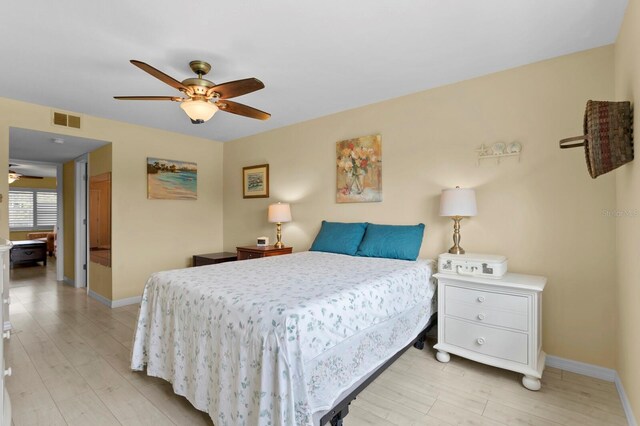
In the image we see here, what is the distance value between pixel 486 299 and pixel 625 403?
91cm

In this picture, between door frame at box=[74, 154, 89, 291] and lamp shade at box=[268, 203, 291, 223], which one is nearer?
lamp shade at box=[268, 203, 291, 223]

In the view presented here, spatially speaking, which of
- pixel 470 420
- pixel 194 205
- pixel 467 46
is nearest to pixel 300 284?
pixel 470 420

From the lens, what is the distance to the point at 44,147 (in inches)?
175

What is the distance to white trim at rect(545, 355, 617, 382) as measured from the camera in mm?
2252

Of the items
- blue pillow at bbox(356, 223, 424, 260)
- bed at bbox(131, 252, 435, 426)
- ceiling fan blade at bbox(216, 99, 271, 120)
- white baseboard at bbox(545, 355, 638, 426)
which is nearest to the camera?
bed at bbox(131, 252, 435, 426)

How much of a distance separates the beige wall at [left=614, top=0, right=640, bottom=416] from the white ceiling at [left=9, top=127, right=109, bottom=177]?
511cm

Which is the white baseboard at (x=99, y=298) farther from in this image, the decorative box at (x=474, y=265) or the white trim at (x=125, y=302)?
the decorative box at (x=474, y=265)

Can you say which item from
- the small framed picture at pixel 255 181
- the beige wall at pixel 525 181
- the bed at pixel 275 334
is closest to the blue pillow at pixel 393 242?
the beige wall at pixel 525 181

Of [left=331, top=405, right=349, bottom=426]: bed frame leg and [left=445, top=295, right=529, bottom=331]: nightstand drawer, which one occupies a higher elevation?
[left=445, top=295, right=529, bottom=331]: nightstand drawer

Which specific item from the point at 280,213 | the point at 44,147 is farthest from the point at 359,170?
the point at 44,147

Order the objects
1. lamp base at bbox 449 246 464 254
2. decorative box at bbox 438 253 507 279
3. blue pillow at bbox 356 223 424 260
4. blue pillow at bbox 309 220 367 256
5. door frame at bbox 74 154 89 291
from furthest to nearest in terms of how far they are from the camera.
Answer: door frame at bbox 74 154 89 291 → blue pillow at bbox 309 220 367 256 → blue pillow at bbox 356 223 424 260 → lamp base at bbox 449 246 464 254 → decorative box at bbox 438 253 507 279

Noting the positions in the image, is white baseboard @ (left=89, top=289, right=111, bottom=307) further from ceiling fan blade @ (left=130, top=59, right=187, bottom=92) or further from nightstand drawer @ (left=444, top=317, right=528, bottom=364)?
nightstand drawer @ (left=444, top=317, right=528, bottom=364)

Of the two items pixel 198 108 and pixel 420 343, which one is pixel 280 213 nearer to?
pixel 198 108

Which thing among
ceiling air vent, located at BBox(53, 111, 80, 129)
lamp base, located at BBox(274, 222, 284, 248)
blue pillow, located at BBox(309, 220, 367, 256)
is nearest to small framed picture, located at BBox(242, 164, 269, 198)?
lamp base, located at BBox(274, 222, 284, 248)
